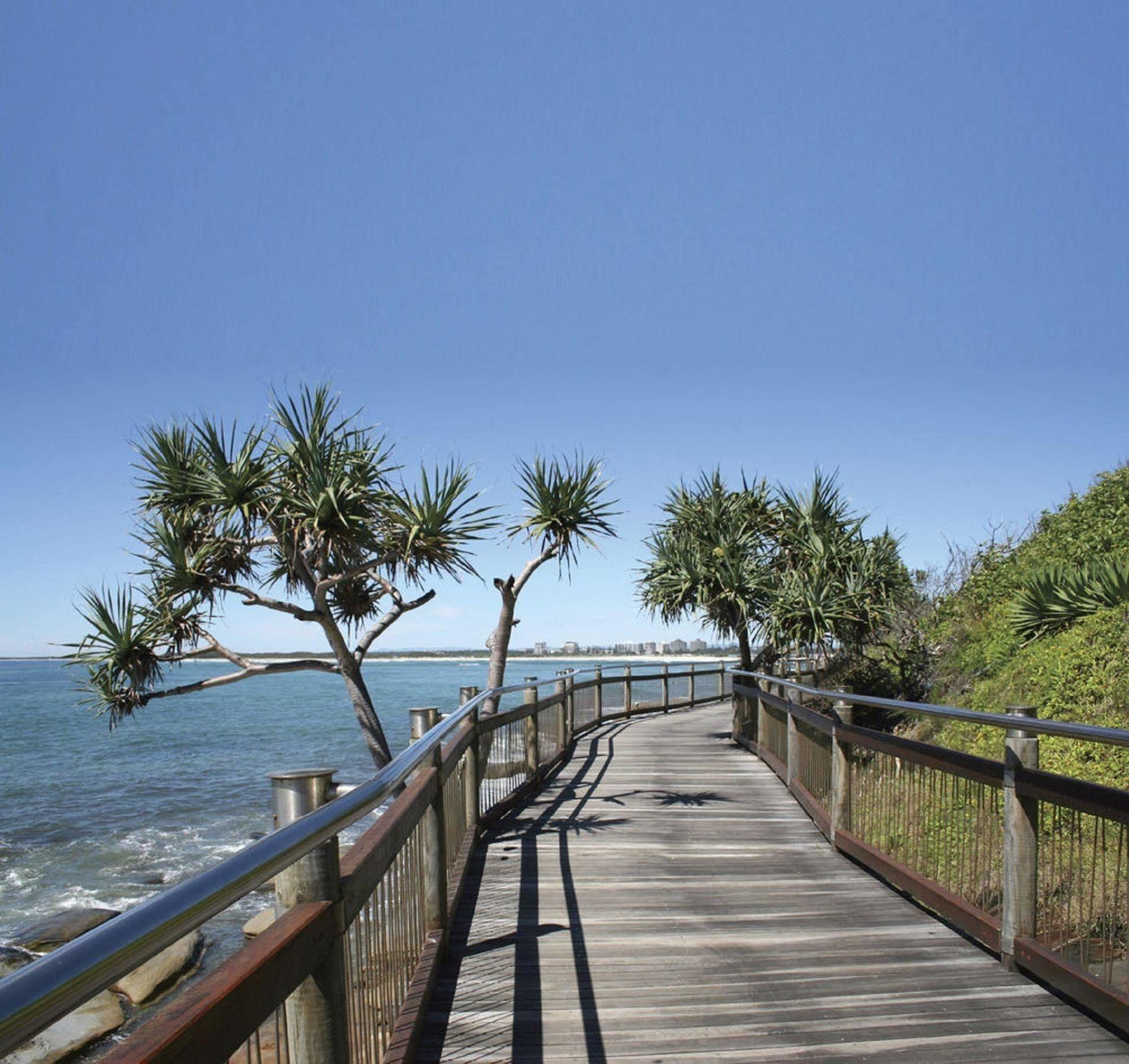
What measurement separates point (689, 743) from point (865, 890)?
8397 millimetres

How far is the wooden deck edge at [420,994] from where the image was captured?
3160mm

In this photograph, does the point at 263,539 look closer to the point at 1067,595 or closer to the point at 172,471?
the point at 172,471

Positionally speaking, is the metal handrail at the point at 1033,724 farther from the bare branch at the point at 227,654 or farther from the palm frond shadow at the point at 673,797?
the bare branch at the point at 227,654

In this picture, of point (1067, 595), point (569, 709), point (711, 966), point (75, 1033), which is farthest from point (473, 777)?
point (1067, 595)

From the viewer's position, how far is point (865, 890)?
5.71 m

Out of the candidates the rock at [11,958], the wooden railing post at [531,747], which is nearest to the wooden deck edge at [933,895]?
the wooden railing post at [531,747]

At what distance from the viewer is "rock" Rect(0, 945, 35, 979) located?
991 centimetres

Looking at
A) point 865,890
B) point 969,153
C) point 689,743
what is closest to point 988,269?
point 969,153

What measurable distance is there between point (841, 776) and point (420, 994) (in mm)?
4019

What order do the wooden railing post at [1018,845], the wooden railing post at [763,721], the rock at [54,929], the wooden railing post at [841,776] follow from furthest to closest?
the wooden railing post at [763,721]
the rock at [54,929]
the wooden railing post at [841,776]
the wooden railing post at [1018,845]

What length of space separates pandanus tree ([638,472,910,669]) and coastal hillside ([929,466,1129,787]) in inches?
65.6

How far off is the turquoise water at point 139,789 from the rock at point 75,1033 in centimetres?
207

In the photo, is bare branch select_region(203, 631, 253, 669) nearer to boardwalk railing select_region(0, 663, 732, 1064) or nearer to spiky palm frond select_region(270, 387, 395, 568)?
spiky palm frond select_region(270, 387, 395, 568)

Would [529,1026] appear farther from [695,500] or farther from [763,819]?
[695,500]
